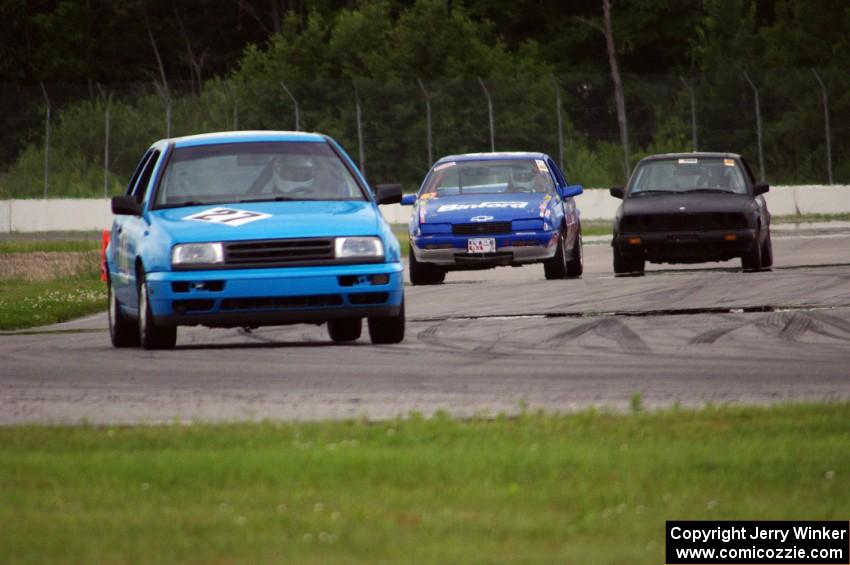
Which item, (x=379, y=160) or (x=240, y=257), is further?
(x=379, y=160)

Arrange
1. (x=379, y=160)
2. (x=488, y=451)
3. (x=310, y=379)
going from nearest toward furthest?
(x=488, y=451)
(x=310, y=379)
(x=379, y=160)

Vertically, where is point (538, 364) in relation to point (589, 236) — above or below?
above

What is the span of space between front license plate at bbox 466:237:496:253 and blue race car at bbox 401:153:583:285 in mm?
12

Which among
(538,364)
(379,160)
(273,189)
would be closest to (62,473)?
(538,364)

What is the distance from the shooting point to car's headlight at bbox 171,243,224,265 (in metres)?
14.4

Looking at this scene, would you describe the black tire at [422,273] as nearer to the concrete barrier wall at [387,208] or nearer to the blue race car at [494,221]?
the blue race car at [494,221]

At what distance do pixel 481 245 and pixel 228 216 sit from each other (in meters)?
8.42

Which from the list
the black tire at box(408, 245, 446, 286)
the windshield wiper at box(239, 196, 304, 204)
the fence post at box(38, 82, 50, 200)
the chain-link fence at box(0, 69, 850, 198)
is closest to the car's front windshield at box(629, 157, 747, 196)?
the black tire at box(408, 245, 446, 286)

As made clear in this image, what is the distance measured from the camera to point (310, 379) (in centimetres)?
1249

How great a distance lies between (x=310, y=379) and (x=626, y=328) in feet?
13.8

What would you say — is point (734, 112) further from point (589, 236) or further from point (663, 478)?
point (663, 478)

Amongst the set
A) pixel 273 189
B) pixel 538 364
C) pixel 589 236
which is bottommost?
pixel 589 236

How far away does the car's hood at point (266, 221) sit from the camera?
568 inches

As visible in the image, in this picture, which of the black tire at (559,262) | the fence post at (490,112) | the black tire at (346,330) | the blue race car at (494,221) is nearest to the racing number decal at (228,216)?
the black tire at (346,330)
